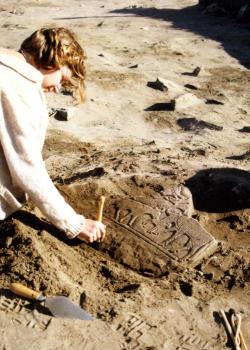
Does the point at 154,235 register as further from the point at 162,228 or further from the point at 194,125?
the point at 194,125

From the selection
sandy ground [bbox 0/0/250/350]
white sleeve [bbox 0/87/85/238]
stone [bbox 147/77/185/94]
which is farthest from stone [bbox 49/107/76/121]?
white sleeve [bbox 0/87/85/238]

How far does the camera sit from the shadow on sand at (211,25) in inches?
419

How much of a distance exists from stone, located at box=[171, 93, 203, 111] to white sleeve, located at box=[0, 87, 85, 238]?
4.50 m

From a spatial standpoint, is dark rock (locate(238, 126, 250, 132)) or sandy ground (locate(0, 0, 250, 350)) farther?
dark rock (locate(238, 126, 250, 132))

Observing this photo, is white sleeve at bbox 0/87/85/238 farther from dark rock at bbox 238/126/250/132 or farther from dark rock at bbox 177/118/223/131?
dark rock at bbox 238/126/250/132

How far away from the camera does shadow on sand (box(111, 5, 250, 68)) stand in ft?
34.9

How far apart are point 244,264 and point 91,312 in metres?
1.23

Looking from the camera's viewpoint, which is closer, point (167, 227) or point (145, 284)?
point (145, 284)

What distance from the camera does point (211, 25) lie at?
1248cm

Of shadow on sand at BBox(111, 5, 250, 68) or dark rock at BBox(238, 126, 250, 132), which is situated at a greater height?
dark rock at BBox(238, 126, 250, 132)

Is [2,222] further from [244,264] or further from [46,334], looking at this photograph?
[244,264]

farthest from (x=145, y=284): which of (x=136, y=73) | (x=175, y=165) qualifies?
(x=136, y=73)

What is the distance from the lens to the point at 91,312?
128 inches

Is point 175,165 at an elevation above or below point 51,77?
below
